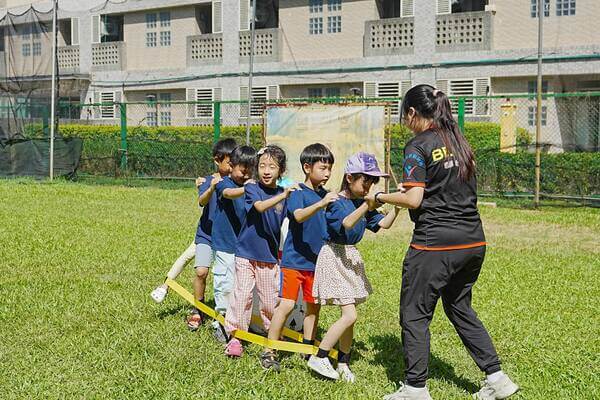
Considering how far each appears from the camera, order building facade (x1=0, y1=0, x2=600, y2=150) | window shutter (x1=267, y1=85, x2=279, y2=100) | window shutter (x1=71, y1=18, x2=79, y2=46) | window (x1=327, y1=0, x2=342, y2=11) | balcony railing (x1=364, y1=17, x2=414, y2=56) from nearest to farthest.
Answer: building facade (x1=0, y1=0, x2=600, y2=150) < balcony railing (x1=364, y1=17, x2=414, y2=56) < window (x1=327, y1=0, x2=342, y2=11) < window shutter (x1=267, y1=85, x2=279, y2=100) < window shutter (x1=71, y1=18, x2=79, y2=46)

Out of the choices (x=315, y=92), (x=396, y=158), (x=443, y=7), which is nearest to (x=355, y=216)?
(x=396, y=158)

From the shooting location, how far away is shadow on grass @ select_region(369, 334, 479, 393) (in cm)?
514

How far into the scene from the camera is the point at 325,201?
4.68 meters

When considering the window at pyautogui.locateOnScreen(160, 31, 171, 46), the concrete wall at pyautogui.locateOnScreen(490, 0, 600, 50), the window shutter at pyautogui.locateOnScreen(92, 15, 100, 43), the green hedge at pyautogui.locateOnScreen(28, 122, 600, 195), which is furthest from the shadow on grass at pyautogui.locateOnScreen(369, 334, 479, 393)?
the window shutter at pyautogui.locateOnScreen(92, 15, 100, 43)

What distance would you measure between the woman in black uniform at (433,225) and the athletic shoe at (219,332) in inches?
67.2

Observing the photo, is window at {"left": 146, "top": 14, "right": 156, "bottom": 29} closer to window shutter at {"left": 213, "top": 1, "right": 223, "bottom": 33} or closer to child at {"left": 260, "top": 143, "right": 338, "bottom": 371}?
window shutter at {"left": 213, "top": 1, "right": 223, "bottom": 33}

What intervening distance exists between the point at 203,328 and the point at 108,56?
2610 cm

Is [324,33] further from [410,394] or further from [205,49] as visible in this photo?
[410,394]

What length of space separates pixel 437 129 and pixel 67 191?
14.1 metres

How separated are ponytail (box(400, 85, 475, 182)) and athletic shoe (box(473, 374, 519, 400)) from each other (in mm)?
1176

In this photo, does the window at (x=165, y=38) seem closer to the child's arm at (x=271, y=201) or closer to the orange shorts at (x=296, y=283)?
the child's arm at (x=271, y=201)

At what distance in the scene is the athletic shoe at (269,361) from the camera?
5281 mm

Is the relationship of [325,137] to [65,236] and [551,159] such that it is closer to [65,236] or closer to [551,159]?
[551,159]

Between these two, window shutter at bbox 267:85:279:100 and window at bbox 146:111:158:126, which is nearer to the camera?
window shutter at bbox 267:85:279:100
